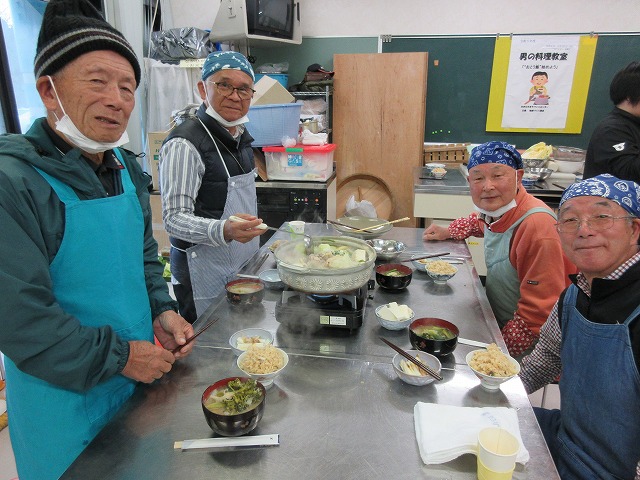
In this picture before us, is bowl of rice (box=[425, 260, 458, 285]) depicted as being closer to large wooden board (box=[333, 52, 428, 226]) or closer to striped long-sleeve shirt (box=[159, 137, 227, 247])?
striped long-sleeve shirt (box=[159, 137, 227, 247])

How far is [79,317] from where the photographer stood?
1.37 m

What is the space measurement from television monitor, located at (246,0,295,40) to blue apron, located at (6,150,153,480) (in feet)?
11.9

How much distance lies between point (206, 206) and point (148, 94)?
299cm

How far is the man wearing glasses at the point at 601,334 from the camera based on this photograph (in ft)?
4.61

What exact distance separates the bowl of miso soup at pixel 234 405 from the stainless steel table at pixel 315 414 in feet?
Result: 0.20

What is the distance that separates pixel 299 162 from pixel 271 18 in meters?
1.64

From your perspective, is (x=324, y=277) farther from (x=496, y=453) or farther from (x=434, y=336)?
(x=496, y=453)

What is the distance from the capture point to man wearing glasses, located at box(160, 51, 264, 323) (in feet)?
7.31

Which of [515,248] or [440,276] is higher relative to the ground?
[515,248]

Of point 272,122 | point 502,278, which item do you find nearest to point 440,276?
point 502,278

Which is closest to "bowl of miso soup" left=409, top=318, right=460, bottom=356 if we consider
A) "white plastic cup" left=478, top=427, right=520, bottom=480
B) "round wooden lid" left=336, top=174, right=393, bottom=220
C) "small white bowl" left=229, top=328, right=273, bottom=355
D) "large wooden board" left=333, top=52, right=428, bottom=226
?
"white plastic cup" left=478, top=427, right=520, bottom=480

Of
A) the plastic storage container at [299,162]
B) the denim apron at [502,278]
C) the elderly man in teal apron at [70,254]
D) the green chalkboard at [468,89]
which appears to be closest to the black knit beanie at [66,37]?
Result: the elderly man in teal apron at [70,254]

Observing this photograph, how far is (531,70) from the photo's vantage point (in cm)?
492

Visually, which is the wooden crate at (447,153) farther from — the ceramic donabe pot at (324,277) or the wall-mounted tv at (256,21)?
the ceramic donabe pot at (324,277)
